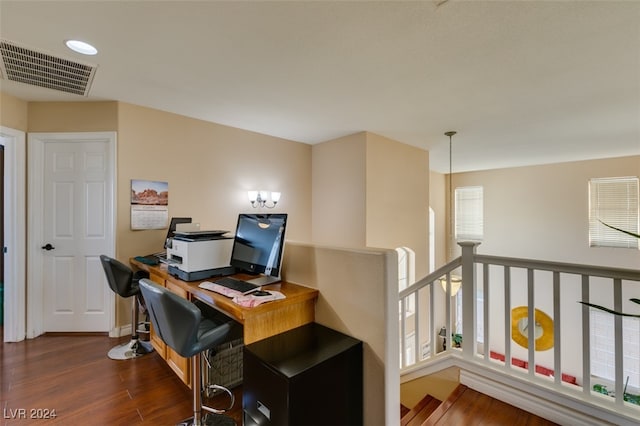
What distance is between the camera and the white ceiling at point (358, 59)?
1701 mm

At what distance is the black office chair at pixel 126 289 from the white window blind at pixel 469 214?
7.33m

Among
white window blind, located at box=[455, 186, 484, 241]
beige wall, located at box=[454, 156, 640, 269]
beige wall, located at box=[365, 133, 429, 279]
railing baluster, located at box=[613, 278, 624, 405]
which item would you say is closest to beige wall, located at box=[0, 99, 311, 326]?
beige wall, located at box=[365, 133, 429, 279]

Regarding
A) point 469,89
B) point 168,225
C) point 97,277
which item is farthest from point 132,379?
point 469,89

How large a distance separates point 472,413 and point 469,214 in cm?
644

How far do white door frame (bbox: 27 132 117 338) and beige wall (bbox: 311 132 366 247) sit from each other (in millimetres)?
2668

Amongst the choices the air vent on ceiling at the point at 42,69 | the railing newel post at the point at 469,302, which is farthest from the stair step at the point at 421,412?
the air vent on ceiling at the point at 42,69

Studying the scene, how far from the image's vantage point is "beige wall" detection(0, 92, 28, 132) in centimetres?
273

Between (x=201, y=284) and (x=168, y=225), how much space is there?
1.77 meters

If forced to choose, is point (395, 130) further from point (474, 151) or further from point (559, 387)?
point (559, 387)

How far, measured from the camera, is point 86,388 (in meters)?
2.11

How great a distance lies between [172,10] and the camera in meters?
1.68

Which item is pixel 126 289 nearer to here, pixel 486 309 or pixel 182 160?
pixel 182 160

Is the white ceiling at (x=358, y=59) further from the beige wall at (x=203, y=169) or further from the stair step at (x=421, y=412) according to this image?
the stair step at (x=421, y=412)

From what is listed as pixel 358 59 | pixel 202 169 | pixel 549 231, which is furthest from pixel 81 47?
pixel 549 231
